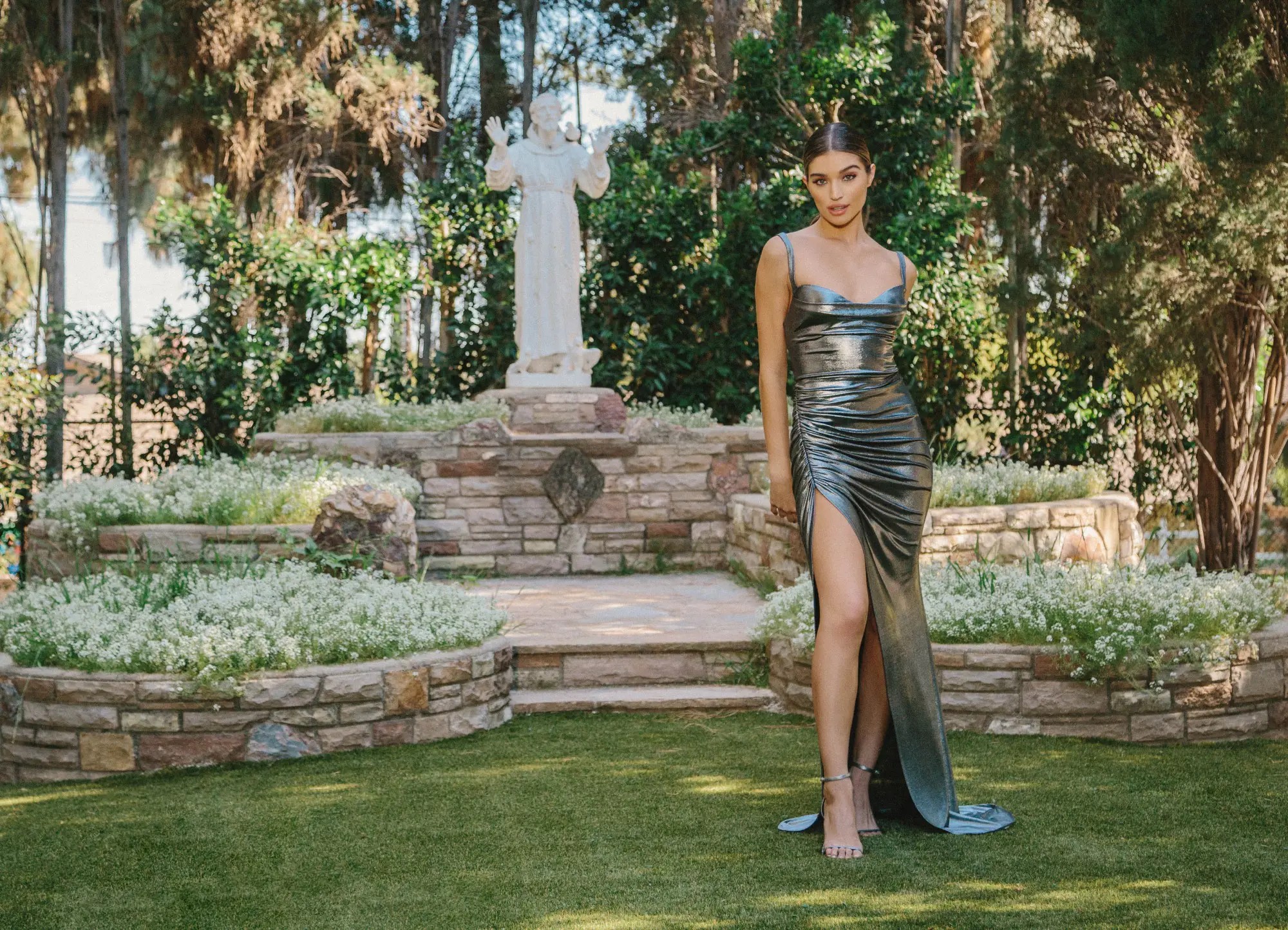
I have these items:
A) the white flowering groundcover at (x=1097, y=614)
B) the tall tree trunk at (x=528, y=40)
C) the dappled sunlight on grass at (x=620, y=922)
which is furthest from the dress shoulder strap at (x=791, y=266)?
the tall tree trunk at (x=528, y=40)

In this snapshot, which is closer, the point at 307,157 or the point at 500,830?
the point at 500,830

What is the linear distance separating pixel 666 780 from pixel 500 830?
68 centimetres

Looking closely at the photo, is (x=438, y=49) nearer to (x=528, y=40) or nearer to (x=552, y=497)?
(x=528, y=40)

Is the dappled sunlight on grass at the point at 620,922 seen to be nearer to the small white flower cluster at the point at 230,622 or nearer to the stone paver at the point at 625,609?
the small white flower cluster at the point at 230,622

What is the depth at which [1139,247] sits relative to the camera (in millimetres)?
7176

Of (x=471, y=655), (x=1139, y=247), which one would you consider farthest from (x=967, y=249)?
(x=471, y=655)

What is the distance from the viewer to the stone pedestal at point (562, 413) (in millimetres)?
8641

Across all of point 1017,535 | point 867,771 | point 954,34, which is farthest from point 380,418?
point 954,34

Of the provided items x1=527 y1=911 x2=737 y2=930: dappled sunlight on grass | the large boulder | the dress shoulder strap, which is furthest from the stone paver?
x1=527 y1=911 x2=737 y2=930: dappled sunlight on grass

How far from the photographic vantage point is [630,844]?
3.38 metres

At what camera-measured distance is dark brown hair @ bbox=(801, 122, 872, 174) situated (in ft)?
10.8

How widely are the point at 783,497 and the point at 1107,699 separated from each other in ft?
6.22

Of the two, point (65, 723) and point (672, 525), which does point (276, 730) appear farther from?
point (672, 525)

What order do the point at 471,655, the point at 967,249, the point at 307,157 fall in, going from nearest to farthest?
the point at 471,655 < the point at 967,249 < the point at 307,157
